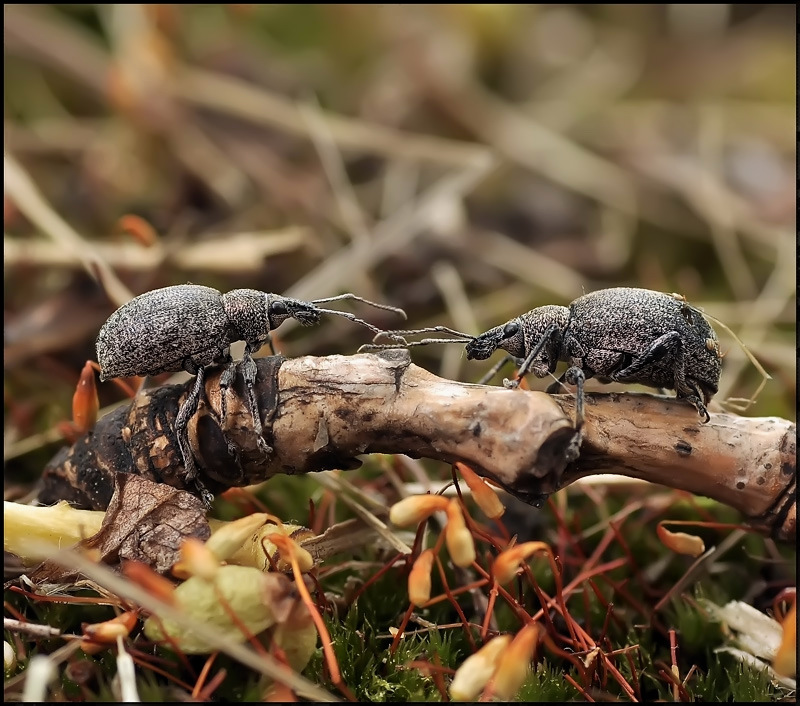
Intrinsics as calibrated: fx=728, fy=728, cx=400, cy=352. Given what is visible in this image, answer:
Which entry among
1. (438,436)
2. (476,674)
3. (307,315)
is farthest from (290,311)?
(476,674)

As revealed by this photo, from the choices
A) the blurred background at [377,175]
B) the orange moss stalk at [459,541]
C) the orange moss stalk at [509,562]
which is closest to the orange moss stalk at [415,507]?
Result: the orange moss stalk at [459,541]

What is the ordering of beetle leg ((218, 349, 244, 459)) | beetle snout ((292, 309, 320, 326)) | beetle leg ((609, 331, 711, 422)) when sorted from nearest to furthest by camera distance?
beetle leg ((218, 349, 244, 459)) < beetle leg ((609, 331, 711, 422)) < beetle snout ((292, 309, 320, 326))

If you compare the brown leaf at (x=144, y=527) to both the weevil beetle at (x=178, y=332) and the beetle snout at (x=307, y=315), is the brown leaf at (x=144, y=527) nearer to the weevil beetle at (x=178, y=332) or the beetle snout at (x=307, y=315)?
the weevil beetle at (x=178, y=332)

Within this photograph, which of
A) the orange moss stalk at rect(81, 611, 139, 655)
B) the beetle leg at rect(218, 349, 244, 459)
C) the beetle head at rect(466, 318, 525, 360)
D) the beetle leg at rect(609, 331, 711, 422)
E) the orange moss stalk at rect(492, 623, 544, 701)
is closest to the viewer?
the orange moss stalk at rect(492, 623, 544, 701)

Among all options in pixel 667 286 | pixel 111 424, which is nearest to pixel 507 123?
pixel 667 286

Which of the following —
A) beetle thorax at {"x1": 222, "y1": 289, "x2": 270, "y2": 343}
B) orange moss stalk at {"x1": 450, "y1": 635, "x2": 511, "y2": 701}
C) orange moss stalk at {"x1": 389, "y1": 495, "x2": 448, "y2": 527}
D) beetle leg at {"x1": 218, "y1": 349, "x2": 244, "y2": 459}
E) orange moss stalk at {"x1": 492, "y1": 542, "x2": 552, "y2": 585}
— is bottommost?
orange moss stalk at {"x1": 450, "y1": 635, "x2": 511, "y2": 701}

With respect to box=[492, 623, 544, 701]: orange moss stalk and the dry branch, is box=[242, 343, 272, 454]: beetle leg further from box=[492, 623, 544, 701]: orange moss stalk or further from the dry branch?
box=[492, 623, 544, 701]: orange moss stalk

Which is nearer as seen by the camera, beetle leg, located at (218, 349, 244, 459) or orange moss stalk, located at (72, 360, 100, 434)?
beetle leg, located at (218, 349, 244, 459)

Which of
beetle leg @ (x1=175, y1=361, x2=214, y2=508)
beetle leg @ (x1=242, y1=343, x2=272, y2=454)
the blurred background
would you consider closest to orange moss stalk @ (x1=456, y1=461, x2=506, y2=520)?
Result: beetle leg @ (x1=242, y1=343, x2=272, y2=454)

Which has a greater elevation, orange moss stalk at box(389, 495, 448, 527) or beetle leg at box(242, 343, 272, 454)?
beetle leg at box(242, 343, 272, 454)
